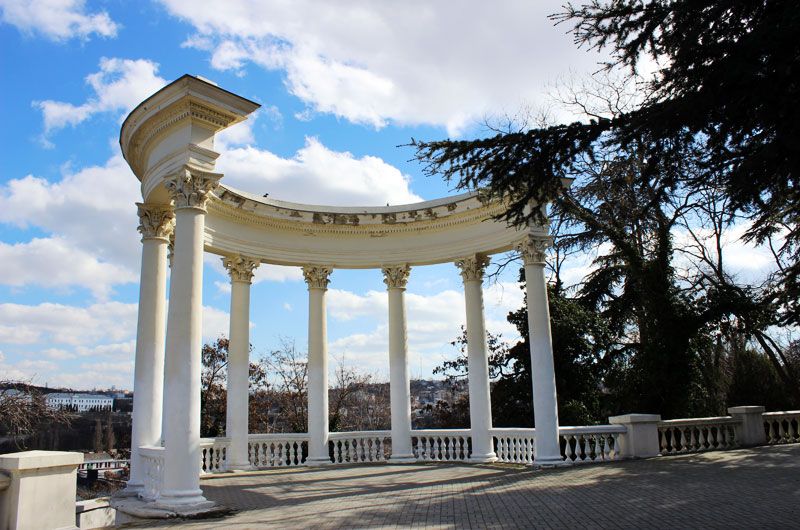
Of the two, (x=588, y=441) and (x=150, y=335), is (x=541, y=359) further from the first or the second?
(x=150, y=335)

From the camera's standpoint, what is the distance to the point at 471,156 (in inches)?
630

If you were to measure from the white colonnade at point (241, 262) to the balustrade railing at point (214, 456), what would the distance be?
1.11 feet

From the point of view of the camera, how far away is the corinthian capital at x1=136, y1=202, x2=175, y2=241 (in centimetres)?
2177

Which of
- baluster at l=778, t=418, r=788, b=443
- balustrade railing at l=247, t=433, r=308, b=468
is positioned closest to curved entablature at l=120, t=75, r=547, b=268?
balustrade railing at l=247, t=433, r=308, b=468

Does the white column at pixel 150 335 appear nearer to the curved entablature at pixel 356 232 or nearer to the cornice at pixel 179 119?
the cornice at pixel 179 119

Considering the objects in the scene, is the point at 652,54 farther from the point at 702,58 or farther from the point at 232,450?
the point at 232,450

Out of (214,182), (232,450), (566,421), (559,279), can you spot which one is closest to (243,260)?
(232,450)

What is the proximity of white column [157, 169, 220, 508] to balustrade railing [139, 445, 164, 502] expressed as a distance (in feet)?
3.19

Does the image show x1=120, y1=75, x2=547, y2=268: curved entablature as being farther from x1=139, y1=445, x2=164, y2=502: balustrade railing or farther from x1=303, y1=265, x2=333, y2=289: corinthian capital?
x1=139, y1=445, x2=164, y2=502: balustrade railing

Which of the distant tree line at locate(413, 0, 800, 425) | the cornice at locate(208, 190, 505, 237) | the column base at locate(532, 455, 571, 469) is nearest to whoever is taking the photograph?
the distant tree line at locate(413, 0, 800, 425)

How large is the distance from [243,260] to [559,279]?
25713 millimetres

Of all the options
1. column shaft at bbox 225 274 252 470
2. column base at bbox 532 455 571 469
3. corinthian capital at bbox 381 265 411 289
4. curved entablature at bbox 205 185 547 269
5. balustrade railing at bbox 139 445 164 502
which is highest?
curved entablature at bbox 205 185 547 269

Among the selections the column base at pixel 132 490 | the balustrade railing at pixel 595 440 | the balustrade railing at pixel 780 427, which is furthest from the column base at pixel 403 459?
the balustrade railing at pixel 780 427

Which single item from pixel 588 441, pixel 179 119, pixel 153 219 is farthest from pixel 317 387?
pixel 179 119
